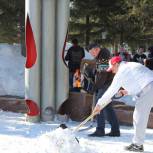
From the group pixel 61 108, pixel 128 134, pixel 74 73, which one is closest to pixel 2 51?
pixel 74 73

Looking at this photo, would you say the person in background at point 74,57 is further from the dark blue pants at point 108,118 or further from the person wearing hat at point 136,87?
the person wearing hat at point 136,87

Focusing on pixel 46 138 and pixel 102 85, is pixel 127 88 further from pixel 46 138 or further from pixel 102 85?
pixel 102 85

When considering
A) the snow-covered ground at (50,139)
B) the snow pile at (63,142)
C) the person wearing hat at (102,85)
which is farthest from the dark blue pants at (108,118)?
the snow pile at (63,142)

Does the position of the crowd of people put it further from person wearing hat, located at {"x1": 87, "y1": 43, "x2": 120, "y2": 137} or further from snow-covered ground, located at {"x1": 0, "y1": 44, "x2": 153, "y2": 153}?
snow-covered ground, located at {"x1": 0, "y1": 44, "x2": 153, "y2": 153}

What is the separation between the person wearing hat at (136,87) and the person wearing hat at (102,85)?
48.0 inches

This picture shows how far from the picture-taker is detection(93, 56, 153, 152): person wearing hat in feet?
23.0

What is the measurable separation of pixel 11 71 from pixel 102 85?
622cm

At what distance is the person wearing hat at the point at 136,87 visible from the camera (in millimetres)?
7000

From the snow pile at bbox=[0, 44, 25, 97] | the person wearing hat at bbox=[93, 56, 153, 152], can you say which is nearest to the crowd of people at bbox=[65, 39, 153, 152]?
the person wearing hat at bbox=[93, 56, 153, 152]

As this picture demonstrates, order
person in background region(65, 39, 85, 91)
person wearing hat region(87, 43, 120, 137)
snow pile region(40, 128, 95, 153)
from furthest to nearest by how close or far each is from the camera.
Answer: person in background region(65, 39, 85, 91) → person wearing hat region(87, 43, 120, 137) → snow pile region(40, 128, 95, 153)

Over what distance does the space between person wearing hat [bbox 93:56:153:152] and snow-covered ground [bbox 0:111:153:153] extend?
52 centimetres

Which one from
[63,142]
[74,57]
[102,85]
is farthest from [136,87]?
[74,57]

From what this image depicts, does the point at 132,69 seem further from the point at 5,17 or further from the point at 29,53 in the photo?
the point at 5,17

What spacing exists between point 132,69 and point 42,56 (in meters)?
3.22
